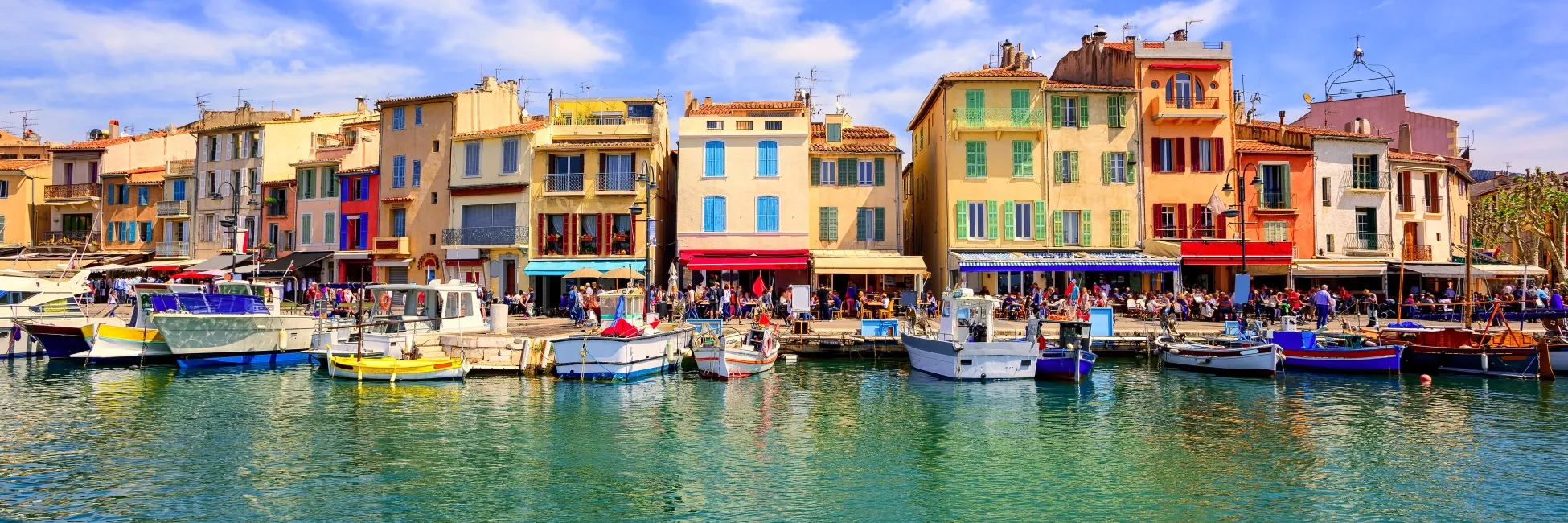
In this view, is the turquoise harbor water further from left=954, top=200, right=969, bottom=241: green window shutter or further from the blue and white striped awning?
left=954, top=200, right=969, bottom=241: green window shutter

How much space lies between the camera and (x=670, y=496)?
14.6m

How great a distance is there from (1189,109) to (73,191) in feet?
191

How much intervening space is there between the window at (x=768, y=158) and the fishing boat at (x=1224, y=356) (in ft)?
53.3

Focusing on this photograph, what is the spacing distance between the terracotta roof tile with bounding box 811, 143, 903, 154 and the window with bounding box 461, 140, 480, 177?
14.4 metres

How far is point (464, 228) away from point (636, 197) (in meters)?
7.97

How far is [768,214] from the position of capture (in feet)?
129

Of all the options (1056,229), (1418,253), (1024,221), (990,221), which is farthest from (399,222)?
(1418,253)

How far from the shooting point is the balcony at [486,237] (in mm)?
40812

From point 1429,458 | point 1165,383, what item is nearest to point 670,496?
point 1429,458

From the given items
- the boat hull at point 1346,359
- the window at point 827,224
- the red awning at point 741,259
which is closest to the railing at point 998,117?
the window at point 827,224

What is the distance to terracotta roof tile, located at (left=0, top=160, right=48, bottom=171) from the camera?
179 ft

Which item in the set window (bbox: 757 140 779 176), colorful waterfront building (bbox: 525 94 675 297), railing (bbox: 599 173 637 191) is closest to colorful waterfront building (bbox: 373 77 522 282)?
colorful waterfront building (bbox: 525 94 675 297)

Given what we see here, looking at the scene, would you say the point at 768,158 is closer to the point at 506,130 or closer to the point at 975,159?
the point at 975,159

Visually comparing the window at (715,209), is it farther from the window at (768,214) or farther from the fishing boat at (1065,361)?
the fishing boat at (1065,361)
